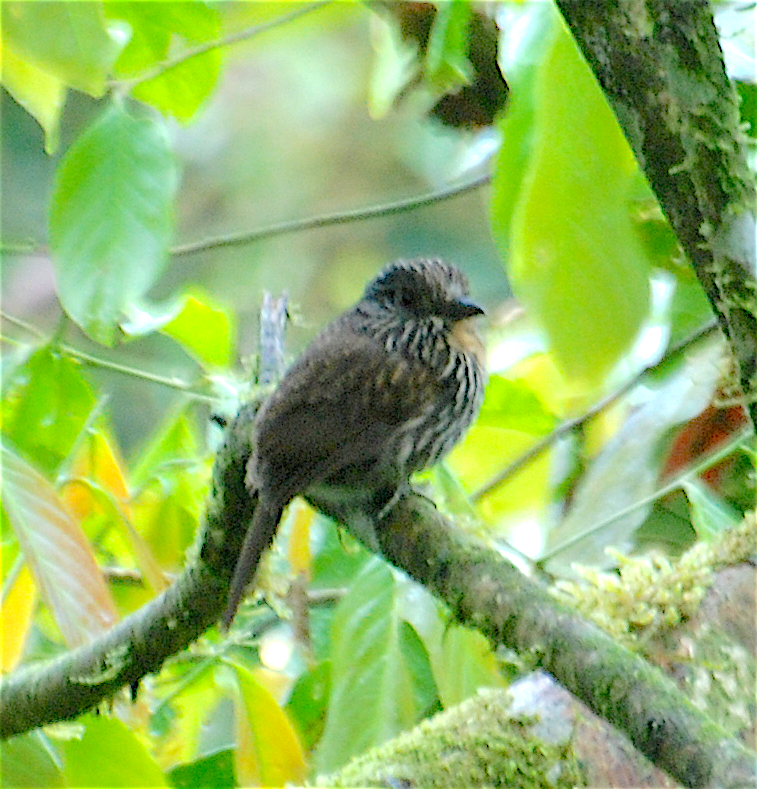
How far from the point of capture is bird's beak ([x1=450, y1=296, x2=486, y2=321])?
158cm

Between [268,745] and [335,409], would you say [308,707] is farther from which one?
[335,409]

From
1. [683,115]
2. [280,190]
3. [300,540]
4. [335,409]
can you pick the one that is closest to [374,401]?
[335,409]

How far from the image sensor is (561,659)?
932mm

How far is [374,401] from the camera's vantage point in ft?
4.76

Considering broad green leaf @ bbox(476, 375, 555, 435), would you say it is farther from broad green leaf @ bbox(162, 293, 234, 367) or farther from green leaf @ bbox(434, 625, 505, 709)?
green leaf @ bbox(434, 625, 505, 709)

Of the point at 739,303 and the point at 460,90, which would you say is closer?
the point at 739,303

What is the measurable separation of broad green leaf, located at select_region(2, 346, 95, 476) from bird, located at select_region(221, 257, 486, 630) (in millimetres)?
393

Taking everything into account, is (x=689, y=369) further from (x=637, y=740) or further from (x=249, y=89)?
(x=249, y=89)

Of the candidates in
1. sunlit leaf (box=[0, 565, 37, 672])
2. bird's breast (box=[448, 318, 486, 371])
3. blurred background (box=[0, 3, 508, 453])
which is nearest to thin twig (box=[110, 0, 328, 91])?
bird's breast (box=[448, 318, 486, 371])

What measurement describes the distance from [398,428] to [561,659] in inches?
22.2

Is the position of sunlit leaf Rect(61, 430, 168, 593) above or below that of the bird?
below

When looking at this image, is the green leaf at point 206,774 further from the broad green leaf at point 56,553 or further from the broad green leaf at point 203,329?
the broad green leaf at point 203,329

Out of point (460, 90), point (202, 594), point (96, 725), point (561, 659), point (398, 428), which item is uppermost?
point (460, 90)

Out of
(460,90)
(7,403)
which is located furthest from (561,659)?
(7,403)
